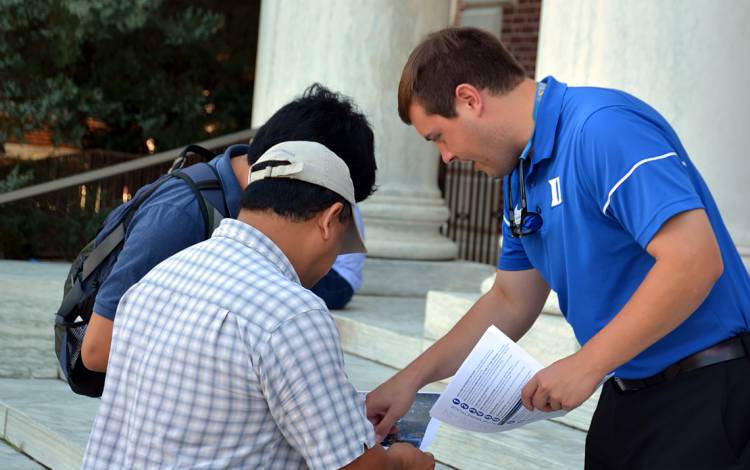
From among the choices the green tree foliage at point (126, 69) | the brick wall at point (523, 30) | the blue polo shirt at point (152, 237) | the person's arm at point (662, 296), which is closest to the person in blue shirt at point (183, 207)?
the blue polo shirt at point (152, 237)

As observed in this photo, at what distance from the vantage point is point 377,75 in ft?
26.1

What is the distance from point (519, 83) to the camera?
8.43 ft

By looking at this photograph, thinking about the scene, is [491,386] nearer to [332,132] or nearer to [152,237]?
[332,132]

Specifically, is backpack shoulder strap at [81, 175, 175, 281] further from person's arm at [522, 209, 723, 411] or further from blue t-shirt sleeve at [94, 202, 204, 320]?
person's arm at [522, 209, 723, 411]

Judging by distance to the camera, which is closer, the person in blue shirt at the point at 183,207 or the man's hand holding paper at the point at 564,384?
the man's hand holding paper at the point at 564,384

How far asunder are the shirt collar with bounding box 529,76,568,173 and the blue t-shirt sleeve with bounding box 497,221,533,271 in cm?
42

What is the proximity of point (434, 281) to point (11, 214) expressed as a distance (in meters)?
3.01

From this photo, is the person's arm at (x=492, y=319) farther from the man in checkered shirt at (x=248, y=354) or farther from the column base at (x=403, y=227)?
the column base at (x=403, y=227)

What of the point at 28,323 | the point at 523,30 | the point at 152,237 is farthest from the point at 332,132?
the point at 523,30

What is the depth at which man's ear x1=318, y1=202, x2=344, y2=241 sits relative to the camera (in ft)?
7.72

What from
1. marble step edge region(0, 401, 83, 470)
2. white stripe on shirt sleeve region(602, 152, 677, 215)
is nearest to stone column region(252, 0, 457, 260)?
marble step edge region(0, 401, 83, 470)

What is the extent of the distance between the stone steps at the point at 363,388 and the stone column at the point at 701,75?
1225 millimetres

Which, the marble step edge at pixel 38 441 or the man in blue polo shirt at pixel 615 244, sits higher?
the man in blue polo shirt at pixel 615 244

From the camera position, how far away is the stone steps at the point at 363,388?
14.4 ft
